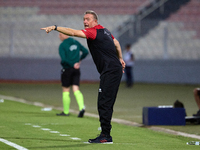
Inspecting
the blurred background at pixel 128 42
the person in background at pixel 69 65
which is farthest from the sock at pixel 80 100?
the blurred background at pixel 128 42

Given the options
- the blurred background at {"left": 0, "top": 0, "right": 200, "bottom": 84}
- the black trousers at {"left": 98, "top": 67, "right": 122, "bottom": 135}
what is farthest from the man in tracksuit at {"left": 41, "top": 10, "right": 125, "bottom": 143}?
the blurred background at {"left": 0, "top": 0, "right": 200, "bottom": 84}

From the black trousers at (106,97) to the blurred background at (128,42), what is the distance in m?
19.6

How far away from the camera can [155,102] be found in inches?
623

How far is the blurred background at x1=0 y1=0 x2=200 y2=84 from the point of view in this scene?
1051 inches

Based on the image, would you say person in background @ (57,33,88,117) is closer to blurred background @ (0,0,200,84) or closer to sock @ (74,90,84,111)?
sock @ (74,90,84,111)

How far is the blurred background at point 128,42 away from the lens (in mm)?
26703

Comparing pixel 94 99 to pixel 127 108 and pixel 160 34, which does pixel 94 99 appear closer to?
pixel 127 108

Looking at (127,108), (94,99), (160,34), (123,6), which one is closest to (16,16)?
(123,6)

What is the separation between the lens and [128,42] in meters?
28.2

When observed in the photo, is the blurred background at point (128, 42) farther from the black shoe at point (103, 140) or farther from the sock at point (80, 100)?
the black shoe at point (103, 140)

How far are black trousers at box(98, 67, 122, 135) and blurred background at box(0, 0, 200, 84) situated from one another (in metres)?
19.6

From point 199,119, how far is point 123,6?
2124cm

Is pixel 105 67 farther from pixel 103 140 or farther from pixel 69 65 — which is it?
pixel 69 65

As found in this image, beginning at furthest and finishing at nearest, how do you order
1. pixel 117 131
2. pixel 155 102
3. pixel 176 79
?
1. pixel 176 79
2. pixel 155 102
3. pixel 117 131
